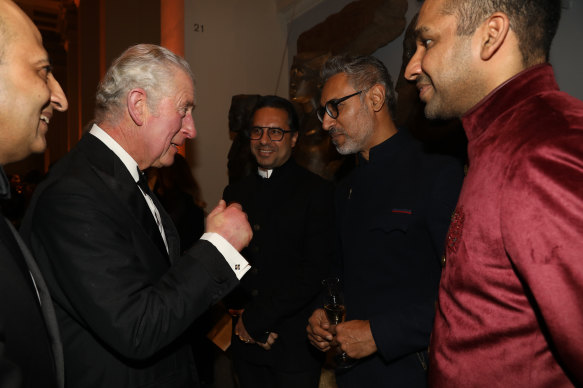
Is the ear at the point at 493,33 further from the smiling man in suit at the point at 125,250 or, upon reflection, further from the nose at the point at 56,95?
the nose at the point at 56,95

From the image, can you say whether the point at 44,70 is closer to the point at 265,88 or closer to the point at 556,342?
the point at 556,342

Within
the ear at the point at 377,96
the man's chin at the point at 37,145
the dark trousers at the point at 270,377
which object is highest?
the ear at the point at 377,96

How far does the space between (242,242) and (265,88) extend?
164 inches

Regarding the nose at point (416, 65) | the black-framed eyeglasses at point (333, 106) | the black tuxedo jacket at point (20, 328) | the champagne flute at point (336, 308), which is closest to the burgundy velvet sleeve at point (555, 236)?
the nose at point (416, 65)

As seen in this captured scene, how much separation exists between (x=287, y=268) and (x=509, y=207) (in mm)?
1513

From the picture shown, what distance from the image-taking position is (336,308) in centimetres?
162

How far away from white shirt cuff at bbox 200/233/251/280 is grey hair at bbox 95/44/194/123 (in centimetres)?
56

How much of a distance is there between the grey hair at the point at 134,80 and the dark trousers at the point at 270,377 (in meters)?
1.50

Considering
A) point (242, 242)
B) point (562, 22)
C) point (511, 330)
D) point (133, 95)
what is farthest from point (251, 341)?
point (562, 22)

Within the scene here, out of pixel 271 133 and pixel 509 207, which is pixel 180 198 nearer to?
pixel 271 133

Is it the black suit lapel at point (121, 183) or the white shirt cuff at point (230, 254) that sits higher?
the black suit lapel at point (121, 183)

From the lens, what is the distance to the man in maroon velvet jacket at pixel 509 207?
0.72 metres

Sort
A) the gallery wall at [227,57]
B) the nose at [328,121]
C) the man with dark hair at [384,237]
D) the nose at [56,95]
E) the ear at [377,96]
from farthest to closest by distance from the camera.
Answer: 1. the gallery wall at [227,57]
2. the nose at [328,121]
3. the ear at [377,96]
4. the man with dark hair at [384,237]
5. the nose at [56,95]

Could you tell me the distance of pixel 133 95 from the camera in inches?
54.9
